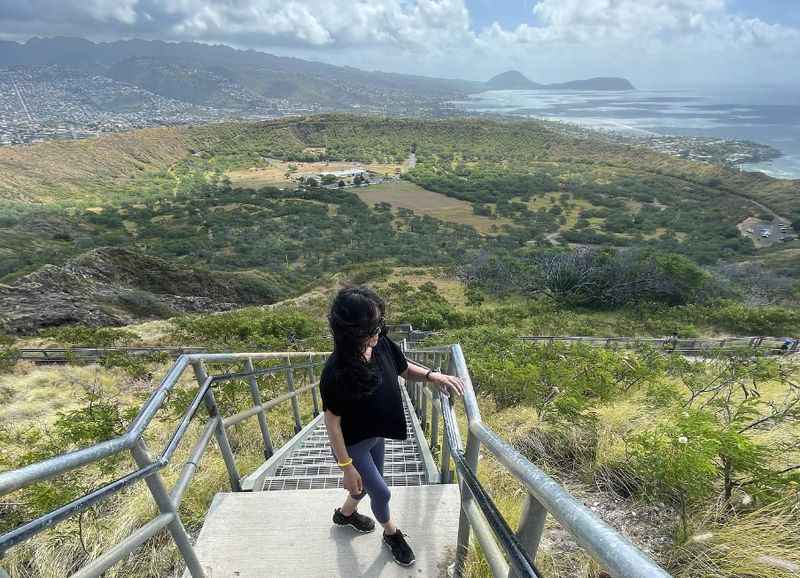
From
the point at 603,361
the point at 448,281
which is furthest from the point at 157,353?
the point at 448,281

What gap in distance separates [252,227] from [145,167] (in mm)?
50427

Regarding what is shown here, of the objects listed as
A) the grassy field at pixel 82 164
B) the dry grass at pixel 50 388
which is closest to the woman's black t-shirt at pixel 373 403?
the dry grass at pixel 50 388

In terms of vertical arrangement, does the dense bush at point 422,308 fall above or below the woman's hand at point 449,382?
below

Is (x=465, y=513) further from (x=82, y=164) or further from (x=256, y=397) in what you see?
(x=82, y=164)

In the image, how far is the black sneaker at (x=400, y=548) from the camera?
240 cm

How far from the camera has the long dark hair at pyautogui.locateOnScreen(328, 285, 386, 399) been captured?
2074mm

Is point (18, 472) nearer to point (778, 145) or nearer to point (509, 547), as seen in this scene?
point (509, 547)

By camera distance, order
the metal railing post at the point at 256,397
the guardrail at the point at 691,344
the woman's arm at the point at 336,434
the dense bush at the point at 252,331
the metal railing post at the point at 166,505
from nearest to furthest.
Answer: the metal railing post at the point at 166,505 < the woman's arm at the point at 336,434 < the metal railing post at the point at 256,397 < the guardrail at the point at 691,344 < the dense bush at the point at 252,331

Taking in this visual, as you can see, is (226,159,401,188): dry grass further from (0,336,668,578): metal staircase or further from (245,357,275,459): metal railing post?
(0,336,668,578): metal staircase

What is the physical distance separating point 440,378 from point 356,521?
103cm

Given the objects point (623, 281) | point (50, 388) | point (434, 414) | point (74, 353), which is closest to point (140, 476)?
point (434, 414)

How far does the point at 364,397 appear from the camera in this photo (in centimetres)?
219

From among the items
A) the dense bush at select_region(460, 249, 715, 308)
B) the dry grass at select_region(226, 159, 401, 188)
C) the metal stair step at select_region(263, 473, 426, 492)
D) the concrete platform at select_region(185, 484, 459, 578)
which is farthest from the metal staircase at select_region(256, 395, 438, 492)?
the dry grass at select_region(226, 159, 401, 188)

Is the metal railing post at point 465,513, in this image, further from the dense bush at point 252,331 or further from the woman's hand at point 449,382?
the dense bush at point 252,331
